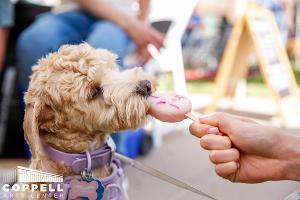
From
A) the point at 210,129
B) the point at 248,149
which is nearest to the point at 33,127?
the point at 210,129

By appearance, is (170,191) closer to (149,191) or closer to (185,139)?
(149,191)

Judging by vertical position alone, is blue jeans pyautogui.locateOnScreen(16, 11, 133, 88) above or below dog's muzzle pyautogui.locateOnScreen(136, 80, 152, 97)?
above

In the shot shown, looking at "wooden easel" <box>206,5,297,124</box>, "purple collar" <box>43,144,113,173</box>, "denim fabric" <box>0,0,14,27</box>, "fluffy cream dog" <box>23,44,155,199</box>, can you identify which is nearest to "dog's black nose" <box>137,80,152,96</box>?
"fluffy cream dog" <box>23,44,155,199</box>

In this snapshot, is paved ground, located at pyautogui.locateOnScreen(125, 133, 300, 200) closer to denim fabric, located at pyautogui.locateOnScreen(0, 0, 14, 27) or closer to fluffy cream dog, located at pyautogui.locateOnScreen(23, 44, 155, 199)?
fluffy cream dog, located at pyautogui.locateOnScreen(23, 44, 155, 199)

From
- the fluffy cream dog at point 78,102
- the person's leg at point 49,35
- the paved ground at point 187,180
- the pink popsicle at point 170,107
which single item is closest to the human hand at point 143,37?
→ the person's leg at point 49,35

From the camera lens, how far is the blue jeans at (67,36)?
7.71 feet

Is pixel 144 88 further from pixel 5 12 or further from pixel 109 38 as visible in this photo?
pixel 5 12

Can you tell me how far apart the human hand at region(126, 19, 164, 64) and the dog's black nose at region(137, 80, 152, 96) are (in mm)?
880

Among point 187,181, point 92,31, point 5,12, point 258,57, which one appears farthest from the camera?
point 258,57

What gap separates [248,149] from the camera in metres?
1.32

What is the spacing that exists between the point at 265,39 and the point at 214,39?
286 centimetres

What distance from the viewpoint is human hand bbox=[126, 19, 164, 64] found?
2.36 metres

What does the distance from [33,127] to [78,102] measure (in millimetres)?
175

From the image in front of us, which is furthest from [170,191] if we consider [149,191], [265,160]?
[265,160]
